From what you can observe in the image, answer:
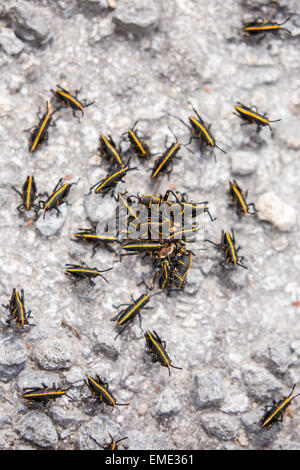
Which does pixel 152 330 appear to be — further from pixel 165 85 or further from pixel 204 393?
pixel 165 85

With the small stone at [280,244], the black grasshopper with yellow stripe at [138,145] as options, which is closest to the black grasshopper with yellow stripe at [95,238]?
the black grasshopper with yellow stripe at [138,145]

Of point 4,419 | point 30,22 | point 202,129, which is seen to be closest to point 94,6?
point 30,22

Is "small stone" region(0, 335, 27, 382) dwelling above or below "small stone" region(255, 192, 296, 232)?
below

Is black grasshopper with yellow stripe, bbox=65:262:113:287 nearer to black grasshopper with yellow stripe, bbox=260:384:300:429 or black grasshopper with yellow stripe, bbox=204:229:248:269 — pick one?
black grasshopper with yellow stripe, bbox=204:229:248:269

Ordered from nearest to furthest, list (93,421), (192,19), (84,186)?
(93,421) < (84,186) < (192,19)

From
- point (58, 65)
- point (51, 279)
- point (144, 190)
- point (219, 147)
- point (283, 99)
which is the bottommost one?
point (51, 279)

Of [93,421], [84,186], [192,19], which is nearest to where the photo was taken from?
[93,421]

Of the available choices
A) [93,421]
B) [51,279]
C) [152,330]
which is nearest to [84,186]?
[51,279]

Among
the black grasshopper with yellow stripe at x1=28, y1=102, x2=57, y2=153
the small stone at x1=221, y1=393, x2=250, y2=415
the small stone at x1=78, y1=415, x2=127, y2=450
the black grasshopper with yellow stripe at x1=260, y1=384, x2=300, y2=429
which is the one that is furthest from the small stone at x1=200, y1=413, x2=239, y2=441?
the black grasshopper with yellow stripe at x1=28, y1=102, x2=57, y2=153
